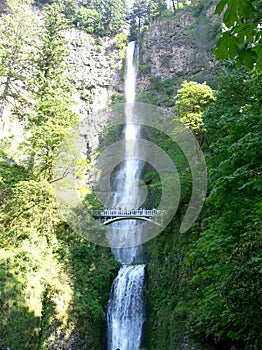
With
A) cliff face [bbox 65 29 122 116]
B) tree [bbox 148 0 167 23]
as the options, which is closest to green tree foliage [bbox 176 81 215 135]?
cliff face [bbox 65 29 122 116]

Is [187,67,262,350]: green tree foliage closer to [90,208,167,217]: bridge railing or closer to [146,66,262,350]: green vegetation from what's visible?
[146,66,262,350]: green vegetation

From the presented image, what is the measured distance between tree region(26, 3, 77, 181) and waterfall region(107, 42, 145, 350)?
6.39m

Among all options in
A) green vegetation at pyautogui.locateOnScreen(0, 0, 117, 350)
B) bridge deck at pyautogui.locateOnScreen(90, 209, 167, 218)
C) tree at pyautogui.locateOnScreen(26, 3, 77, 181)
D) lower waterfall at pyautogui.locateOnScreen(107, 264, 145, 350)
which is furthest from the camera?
bridge deck at pyautogui.locateOnScreen(90, 209, 167, 218)

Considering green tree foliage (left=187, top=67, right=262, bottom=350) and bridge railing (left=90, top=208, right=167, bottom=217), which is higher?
bridge railing (left=90, top=208, right=167, bottom=217)

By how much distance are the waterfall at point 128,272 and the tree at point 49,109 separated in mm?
6389

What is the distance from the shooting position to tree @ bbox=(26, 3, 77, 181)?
53.9 feet

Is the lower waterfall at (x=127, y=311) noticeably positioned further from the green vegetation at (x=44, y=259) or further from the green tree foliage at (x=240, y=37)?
the green tree foliage at (x=240, y=37)

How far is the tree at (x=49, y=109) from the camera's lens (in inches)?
647

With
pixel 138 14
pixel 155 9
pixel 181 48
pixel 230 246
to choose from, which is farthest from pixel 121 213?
pixel 155 9

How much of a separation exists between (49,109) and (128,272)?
896 centimetres

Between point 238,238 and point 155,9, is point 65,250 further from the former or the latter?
point 155,9

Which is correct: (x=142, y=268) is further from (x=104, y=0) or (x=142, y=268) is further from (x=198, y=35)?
(x=104, y=0)

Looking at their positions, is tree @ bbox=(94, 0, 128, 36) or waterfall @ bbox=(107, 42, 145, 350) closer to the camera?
waterfall @ bbox=(107, 42, 145, 350)

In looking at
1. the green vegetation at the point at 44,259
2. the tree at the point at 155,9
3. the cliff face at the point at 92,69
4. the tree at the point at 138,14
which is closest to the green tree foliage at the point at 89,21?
the cliff face at the point at 92,69
